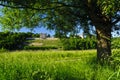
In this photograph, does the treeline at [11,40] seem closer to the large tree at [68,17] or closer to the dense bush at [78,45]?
the dense bush at [78,45]

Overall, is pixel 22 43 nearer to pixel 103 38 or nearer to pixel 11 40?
pixel 11 40

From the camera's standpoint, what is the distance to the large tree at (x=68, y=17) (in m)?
16.8

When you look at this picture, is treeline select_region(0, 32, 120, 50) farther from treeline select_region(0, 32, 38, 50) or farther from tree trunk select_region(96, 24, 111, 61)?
tree trunk select_region(96, 24, 111, 61)

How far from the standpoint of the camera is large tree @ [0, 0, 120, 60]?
16766 millimetres

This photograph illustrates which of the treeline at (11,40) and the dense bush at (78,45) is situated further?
the dense bush at (78,45)

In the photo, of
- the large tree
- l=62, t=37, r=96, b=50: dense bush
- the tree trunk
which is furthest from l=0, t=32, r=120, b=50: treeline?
the tree trunk

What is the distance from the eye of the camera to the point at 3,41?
159 ft

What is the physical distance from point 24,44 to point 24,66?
142 feet

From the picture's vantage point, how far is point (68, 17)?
18.2 m

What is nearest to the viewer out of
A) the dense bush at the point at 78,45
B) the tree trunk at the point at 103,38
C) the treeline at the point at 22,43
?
the tree trunk at the point at 103,38

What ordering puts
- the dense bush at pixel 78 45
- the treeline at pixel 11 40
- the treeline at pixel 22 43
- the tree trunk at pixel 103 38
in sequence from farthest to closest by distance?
1. the dense bush at pixel 78 45
2. the treeline at pixel 22 43
3. the treeline at pixel 11 40
4. the tree trunk at pixel 103 38

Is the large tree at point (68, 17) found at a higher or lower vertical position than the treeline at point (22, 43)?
higher

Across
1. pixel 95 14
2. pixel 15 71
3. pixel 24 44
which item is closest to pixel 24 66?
pixel 15 71

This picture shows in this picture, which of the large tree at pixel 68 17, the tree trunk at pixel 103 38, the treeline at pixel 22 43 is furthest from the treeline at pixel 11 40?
the tree trunk at pixel 103 38
